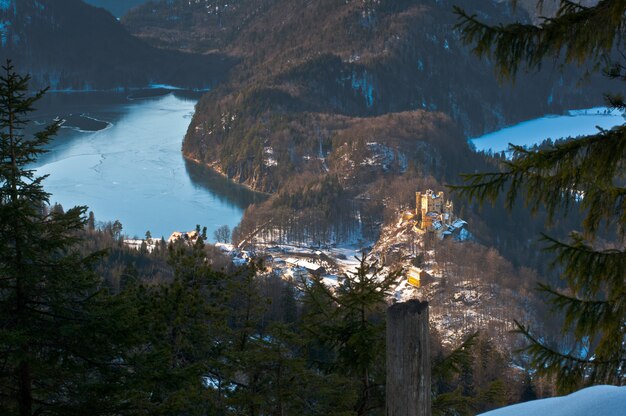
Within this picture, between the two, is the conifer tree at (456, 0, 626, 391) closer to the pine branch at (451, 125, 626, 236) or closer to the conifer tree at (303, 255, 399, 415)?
the pine branch at (451, 125, 626, 236)

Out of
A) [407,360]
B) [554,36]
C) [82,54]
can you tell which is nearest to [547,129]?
[82,54]

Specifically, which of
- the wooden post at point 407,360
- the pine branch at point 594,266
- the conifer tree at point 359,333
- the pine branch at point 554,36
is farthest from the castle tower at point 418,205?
the wooden post at point 407,360

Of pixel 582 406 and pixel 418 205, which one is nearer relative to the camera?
pixel 582 406

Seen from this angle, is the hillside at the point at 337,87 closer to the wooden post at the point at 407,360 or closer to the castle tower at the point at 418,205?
the castle tower at the point at 418,205

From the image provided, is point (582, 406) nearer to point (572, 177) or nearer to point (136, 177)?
point (572, 177)

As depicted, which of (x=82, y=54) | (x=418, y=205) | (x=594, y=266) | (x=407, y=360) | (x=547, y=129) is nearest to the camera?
(x=407, y=360)

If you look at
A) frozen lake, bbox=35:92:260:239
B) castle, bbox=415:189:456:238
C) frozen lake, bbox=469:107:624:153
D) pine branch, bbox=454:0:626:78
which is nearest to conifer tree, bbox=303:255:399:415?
pine branch, bbox=454:0:626:78
